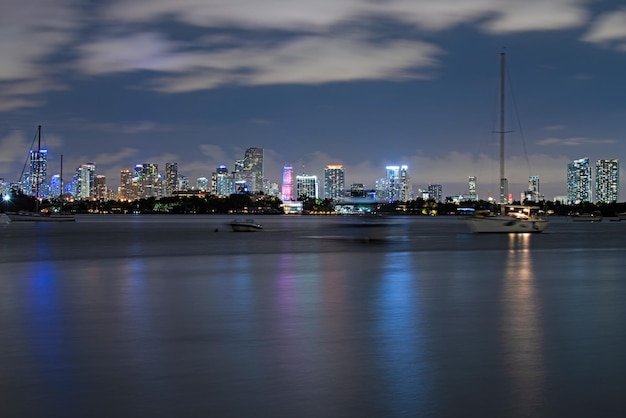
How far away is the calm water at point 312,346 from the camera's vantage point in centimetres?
909

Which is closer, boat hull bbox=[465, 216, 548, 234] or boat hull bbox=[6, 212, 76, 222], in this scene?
boat hull bbox=[465, 216, 548, 234]

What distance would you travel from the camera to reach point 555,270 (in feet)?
106

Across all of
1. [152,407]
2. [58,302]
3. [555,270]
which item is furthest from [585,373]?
[555,270]

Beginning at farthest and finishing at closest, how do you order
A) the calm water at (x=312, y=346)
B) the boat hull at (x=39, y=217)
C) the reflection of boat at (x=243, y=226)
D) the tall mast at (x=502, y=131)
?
the boat hull at (x=39, y=217), the reflection of boat at (x=243, y=226), the tall mast at (x=502, y=131), the calm water at (x=312, y=346)

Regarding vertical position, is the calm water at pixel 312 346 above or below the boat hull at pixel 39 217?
below

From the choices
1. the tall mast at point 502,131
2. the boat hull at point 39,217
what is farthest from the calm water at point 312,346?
the boat hull at point 39,217

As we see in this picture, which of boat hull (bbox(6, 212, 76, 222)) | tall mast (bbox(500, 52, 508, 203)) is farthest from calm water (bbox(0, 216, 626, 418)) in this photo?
boat hull (bbox(6, 212, 76, 222))

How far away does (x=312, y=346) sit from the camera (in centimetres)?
1312

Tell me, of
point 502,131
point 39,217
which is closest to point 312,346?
point 502,131

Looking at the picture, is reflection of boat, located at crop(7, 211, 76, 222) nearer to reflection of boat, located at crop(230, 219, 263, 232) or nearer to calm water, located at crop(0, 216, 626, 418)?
reflection of boat, located at crop(230, 219, 263, 232)

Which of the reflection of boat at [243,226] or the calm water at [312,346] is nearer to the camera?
the calm water at [312,346]

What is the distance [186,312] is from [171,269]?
48.1 feet

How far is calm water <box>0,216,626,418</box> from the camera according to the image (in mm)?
9094

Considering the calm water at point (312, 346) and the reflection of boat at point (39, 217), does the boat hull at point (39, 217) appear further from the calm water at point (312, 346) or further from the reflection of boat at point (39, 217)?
the calm water at point (312, 346)
